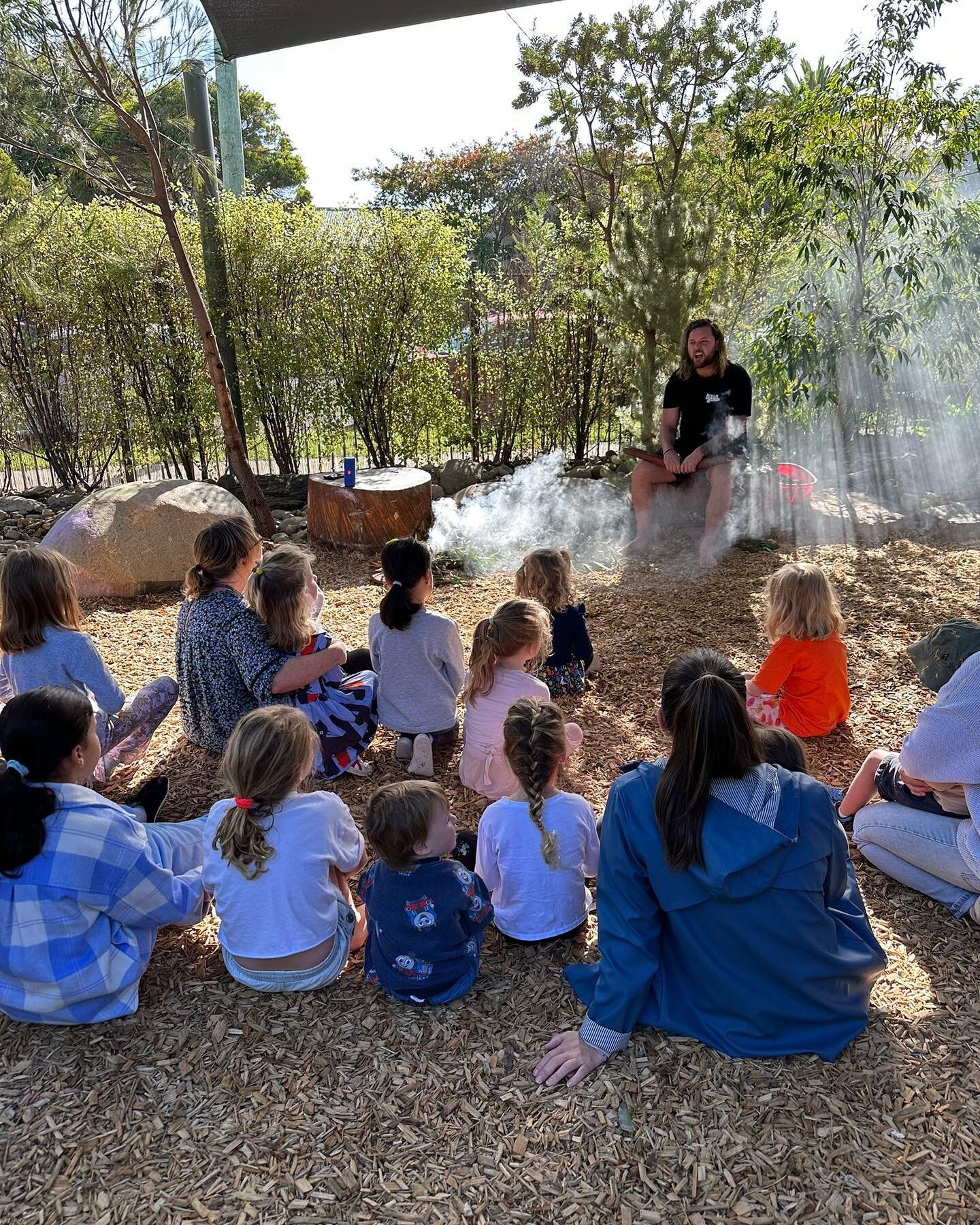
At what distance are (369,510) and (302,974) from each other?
390 cm

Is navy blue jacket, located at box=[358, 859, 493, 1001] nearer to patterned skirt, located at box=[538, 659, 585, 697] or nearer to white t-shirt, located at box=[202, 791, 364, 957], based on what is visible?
white t-shirt, located at box=[202, 791, 364, 957]

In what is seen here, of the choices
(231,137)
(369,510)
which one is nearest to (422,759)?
(369,510)

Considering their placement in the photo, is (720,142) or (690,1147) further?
(720,142)

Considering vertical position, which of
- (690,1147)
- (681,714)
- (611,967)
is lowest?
(690,1147)

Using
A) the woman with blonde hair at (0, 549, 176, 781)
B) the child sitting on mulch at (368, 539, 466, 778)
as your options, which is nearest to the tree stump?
the child sitting on mulch at (368, 539, 466, 778)

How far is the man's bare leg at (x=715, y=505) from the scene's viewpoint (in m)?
5.31

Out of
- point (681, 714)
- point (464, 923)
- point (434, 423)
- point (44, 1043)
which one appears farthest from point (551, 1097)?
point (434, 423)

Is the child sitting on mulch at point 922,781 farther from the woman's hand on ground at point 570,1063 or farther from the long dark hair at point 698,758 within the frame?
the woman's hand on ground at point 570,1063

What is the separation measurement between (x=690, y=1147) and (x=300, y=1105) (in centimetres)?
81

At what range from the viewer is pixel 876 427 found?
6844mm

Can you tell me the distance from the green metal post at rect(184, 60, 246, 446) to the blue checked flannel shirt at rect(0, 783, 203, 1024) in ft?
16.5

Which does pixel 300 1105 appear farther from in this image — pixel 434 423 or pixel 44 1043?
pixel 434 423

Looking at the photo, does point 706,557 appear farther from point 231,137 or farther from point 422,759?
point 231,137

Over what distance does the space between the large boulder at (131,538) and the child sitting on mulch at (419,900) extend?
12.2 feet
